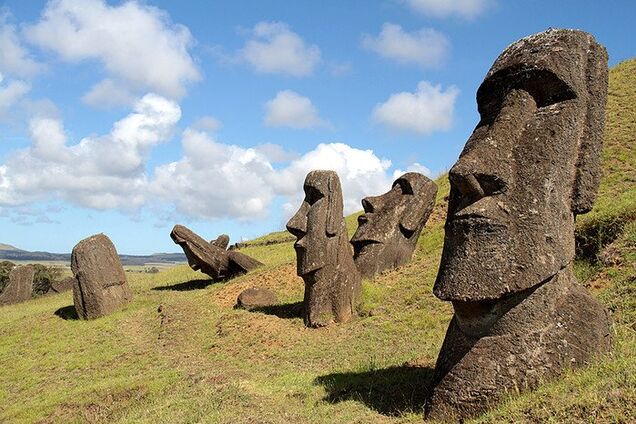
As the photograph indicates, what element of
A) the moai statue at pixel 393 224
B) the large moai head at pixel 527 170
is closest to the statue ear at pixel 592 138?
the large moai head at pixel 527 170

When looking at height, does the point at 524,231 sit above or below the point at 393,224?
below

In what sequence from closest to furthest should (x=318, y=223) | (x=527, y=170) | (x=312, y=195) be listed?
(x=527, y=170) → (x=318, y=223) → (x=312, y=195)

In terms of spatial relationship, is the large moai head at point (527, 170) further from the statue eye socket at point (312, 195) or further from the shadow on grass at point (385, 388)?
the statue eye socket at point (312, 195)

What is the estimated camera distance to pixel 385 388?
28.1 ft

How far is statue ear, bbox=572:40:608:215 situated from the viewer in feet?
23.2

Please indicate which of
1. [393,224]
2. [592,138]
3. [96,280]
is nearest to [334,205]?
[393,224]

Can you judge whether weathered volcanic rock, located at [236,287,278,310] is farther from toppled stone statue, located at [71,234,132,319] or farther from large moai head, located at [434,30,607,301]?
large moai head, located at [434,30,607,301]

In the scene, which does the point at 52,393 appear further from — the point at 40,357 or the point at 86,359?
the point at 40,357

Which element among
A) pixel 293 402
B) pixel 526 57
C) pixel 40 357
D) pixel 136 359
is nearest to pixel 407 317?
pixel 293 402

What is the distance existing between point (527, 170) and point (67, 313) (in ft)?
66.0

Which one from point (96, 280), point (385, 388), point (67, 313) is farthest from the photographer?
point (67, 313)

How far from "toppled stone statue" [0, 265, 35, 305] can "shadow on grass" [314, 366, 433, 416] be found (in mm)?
25868

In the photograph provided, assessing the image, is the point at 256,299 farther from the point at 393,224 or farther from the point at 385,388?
the point at 385,388

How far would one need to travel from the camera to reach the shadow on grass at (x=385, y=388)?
7.60 m
